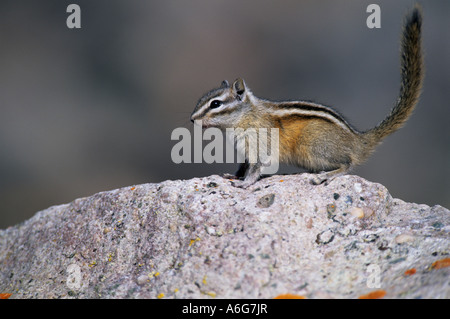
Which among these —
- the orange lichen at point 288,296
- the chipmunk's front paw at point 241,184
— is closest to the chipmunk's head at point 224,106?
the chipmunk's front paw at point 241,184

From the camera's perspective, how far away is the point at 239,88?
4637 millimetres

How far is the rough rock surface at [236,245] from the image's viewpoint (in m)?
2.80

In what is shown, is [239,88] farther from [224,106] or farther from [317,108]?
[317,108]

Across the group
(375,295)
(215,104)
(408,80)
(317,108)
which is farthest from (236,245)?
(408,80)

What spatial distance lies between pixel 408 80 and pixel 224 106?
5.22 ft

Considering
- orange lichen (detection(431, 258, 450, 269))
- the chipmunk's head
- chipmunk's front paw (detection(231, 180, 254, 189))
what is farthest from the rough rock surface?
the chipmunk's head

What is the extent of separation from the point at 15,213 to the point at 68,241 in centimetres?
753

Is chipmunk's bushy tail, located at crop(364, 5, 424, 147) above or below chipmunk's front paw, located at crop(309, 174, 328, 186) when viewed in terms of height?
above

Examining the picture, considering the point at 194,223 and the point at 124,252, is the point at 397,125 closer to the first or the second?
the point at 194,223

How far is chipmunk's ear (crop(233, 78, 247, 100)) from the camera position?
182 inches

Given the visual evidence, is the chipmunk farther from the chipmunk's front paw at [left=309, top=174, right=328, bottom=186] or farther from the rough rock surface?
the rough rock surface

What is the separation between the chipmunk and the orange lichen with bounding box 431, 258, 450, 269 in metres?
1.52
